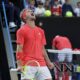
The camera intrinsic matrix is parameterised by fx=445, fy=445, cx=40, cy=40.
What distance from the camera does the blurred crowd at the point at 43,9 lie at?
13.9 m

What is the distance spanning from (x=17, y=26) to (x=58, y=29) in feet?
4.17

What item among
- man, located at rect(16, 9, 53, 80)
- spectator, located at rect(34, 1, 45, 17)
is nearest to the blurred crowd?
spectator, located at rect(34, 1, 45, 17)

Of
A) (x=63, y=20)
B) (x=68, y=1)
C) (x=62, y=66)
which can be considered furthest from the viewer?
(x=68, y=1)

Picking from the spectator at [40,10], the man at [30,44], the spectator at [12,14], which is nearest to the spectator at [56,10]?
the spectator at [40,10]

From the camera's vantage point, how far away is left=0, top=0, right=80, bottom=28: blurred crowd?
45.5 feet

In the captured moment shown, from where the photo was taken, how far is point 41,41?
786cm

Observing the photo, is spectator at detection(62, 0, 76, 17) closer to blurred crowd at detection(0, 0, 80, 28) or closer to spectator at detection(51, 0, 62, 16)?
blurred crowd at detection(0, 0, 80, 28)

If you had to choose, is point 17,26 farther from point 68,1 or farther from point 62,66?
point 62,66

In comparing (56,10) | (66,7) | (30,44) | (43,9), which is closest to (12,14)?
(43,9)

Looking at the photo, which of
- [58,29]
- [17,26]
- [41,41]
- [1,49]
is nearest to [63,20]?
[58,29]

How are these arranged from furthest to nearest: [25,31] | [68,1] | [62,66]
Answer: [68,1]
[62,66]
[25,31]

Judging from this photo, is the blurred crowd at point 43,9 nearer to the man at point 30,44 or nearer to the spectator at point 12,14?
the spectator at point 12,14

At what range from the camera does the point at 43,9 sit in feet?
47.5

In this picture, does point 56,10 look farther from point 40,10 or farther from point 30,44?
point 30,44
